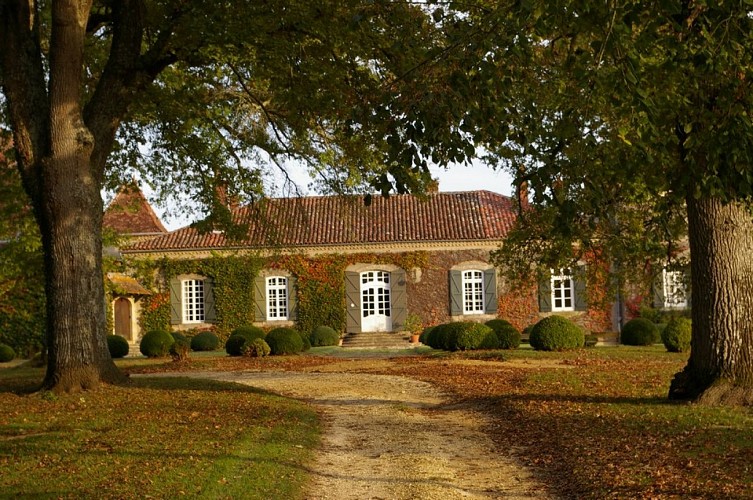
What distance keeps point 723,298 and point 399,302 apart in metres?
20.8

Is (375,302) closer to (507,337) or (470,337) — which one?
(507,337)

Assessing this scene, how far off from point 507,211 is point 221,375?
16.4m

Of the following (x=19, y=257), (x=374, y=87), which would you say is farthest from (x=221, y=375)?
(x=374, y=87)

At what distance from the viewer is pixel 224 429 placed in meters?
9.10

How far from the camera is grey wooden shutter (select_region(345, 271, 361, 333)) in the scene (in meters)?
30.4

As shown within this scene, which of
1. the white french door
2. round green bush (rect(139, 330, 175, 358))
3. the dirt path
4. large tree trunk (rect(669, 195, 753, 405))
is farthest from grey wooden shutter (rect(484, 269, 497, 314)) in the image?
large tree trunk (rect(669, 195, 753, 405))

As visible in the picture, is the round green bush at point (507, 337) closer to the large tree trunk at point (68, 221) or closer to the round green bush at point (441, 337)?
the round green bush at point (441, 337)

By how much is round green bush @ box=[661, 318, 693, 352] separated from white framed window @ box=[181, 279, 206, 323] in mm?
16603

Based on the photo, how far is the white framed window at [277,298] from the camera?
31016mm

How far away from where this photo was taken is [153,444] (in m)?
8.04

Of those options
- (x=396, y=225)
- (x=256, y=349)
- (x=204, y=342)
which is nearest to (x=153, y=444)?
(x=256, y=349)

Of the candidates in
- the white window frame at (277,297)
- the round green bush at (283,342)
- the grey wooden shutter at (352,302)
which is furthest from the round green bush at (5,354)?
the grey wooden shutter at (352,302)

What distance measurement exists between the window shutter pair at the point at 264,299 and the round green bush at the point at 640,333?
461 inches

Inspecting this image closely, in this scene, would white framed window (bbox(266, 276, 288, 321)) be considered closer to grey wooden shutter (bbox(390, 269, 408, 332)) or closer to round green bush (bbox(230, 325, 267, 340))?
grey wooden shutter (bbox(390, 269, 408, 332))
